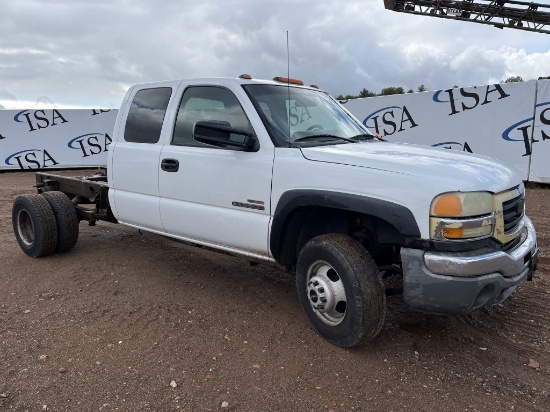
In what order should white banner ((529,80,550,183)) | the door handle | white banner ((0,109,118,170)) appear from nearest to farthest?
the door handle < white banner ((529,80,550,183)) < white banner ((0,109,118,170))

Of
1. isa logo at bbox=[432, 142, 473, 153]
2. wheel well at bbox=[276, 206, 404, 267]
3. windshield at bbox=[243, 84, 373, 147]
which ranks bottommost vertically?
wheel well at bbox=[276, 206, 404, 267]

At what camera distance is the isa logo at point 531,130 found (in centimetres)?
1098

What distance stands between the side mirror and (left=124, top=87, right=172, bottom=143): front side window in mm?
1158

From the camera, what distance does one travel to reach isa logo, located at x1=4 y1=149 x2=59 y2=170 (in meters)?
17.3

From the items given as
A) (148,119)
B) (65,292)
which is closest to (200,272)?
(65,292)

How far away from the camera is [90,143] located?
1788 cm

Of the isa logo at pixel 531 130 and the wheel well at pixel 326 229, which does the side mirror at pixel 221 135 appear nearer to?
the wheel well at pixel 326 229

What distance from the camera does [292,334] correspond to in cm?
388

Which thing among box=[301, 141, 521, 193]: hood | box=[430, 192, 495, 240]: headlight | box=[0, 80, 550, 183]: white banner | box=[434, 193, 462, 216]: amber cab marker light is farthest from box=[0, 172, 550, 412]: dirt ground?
box=[0, 80, 550, 183]: white banner

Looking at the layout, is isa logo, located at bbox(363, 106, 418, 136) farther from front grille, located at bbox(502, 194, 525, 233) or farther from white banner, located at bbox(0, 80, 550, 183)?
front grille, located at bbox(502, 194, 525, 233)

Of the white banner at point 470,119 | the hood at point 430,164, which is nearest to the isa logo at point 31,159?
the white banner at point 470,119

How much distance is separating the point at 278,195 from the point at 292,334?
1096mm

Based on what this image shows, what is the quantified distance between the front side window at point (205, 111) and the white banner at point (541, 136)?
9.24m

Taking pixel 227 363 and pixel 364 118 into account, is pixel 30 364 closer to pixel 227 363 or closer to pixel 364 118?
pixel 227 363
